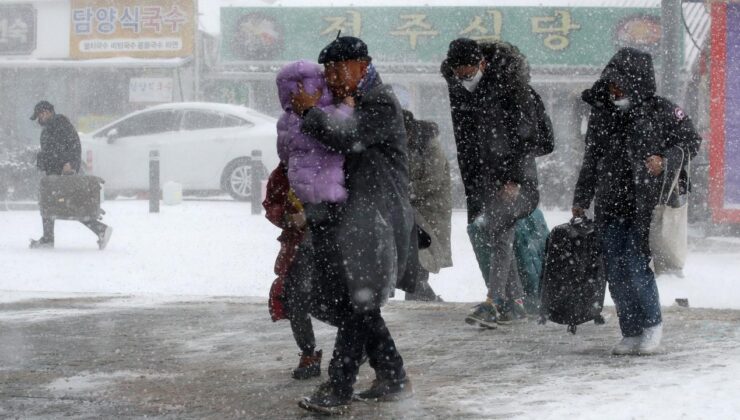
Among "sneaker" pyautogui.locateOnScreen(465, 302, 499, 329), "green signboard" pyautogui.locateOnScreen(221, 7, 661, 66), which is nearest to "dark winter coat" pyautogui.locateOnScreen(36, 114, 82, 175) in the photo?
"sneaker" pyautogui.locateOnScreen(465, 302, 499, 329)

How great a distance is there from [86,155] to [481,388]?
1527cm

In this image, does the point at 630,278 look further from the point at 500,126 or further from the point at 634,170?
the point at 500,126

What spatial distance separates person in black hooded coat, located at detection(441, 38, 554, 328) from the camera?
6.57m

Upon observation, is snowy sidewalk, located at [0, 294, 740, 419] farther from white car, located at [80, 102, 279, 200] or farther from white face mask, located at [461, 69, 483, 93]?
white car, located at [80, 102, 279, 200]

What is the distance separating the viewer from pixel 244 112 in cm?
1948

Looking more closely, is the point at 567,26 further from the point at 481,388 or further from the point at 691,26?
the point at 481,388

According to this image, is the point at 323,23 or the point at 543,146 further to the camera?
the point at 323,23

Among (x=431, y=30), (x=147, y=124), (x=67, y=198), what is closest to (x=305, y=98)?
(x=67, y=198)

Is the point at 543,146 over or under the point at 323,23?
under

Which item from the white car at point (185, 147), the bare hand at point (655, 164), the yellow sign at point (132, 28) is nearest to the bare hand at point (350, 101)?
the bare hand at point (655, 164)

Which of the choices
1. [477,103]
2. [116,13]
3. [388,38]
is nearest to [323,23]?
[388,38]

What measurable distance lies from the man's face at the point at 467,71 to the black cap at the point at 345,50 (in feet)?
7.10

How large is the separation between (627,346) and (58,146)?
27.9 ft

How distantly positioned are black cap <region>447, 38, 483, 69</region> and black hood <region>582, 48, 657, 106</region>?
1033 millimetres
